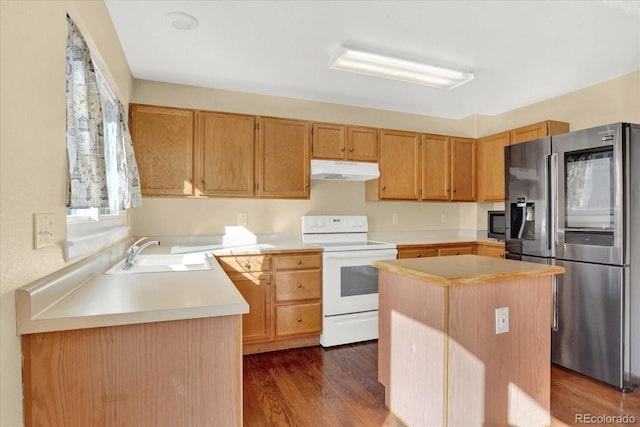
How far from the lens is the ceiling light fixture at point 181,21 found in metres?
2.07

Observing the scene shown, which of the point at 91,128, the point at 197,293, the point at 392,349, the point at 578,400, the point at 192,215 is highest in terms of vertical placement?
the point at 91,128

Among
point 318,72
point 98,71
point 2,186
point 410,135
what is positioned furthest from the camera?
point 410,135

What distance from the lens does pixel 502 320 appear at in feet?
5.65

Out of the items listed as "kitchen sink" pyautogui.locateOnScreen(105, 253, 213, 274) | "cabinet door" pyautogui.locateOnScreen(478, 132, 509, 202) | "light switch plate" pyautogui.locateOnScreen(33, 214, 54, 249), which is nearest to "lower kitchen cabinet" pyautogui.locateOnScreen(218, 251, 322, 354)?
"kitchen sink" pyautogui.locateOnScreen(105, 253, 213, 274)

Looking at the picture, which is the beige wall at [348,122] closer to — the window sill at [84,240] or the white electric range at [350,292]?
the white electric range at [350,292]

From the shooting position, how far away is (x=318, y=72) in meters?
2.94

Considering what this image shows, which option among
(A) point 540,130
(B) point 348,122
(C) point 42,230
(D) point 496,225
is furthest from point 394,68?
(C) point 42,230

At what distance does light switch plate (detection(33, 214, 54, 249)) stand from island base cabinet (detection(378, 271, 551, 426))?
155cm

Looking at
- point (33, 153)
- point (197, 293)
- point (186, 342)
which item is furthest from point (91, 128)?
point (186, 342)

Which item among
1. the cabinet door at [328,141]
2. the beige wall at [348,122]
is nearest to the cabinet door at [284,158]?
the cabinet door at [328,141]

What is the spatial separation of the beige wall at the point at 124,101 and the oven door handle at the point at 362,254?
66cm

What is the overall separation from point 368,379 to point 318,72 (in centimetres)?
243

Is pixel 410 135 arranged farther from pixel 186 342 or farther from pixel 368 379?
pixel 186 342

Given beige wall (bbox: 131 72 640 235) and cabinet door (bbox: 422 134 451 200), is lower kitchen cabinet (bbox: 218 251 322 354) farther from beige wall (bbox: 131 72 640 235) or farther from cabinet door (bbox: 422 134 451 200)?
cabinet door (bbox: 422 134 451 200)
